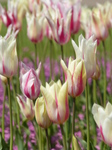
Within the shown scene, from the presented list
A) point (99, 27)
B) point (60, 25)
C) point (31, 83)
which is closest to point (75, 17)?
point (99, 27)

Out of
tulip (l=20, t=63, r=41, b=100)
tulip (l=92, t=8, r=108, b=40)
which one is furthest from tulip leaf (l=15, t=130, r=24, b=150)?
tulip (l=92, t=8, r=108, b=40)

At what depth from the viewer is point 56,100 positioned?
53.9 inches

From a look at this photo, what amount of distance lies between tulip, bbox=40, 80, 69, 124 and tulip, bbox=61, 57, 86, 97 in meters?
0.09

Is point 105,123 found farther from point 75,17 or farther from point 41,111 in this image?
point 75,17

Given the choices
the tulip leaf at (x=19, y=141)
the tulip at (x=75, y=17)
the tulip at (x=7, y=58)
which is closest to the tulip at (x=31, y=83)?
the tulip at (x=7, y=58)

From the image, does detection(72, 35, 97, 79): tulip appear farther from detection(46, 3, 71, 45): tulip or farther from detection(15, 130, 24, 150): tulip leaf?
detection(15, 130, 24, 150): tulip leaf

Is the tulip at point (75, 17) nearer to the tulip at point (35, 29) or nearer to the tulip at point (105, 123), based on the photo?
the tulip at point (35, 29)

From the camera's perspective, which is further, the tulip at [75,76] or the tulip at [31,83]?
the tulip at [31,83]

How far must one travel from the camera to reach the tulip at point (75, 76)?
142cm

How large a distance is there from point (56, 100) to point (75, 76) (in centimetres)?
13

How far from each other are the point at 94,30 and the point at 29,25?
45 cm

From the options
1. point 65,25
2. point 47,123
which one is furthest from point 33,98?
point 65,25

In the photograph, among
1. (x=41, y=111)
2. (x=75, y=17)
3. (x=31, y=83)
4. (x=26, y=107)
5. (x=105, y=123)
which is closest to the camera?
(x=105, y=123)

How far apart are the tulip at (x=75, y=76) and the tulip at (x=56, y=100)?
3.7 inches
